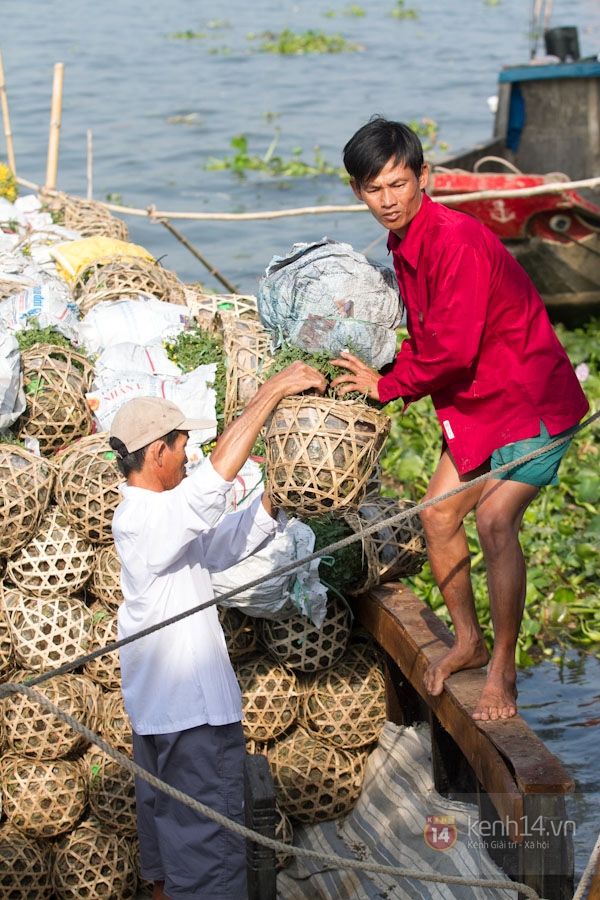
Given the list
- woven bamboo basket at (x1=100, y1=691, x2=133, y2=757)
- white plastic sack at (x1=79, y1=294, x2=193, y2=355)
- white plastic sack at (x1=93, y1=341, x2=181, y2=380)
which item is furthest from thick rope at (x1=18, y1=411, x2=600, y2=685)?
white plastic sack at (x1=79, y1=294, x2=193, y2=355)

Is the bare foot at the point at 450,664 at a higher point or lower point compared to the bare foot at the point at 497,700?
lower

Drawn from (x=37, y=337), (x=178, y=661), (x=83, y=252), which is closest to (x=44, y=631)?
(x=178, y=661)

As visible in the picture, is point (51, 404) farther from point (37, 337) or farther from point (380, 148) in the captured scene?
point (380, 148)

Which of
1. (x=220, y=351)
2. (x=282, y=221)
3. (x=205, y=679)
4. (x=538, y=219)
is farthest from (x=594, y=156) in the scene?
(x=205, y=679)

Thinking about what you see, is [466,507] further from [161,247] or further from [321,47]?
[321,47]

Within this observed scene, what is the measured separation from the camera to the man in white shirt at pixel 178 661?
291cm

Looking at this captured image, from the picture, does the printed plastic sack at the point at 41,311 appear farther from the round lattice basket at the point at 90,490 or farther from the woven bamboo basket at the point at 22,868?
the woven bamboo basket at the point at 22,868

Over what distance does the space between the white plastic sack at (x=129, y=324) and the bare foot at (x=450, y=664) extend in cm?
176

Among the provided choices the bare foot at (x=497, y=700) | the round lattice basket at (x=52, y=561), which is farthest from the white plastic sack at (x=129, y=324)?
the bare foot at (x=497, y=700)

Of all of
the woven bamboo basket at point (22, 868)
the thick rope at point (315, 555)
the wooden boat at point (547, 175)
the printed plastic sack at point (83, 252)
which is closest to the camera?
the thick rope at point (315, 555)

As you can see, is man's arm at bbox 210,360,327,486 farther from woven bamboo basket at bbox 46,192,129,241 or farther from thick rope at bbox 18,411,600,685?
woven bamboo basket at bbox 46,192,129,241

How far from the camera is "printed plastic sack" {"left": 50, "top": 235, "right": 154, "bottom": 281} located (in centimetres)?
515

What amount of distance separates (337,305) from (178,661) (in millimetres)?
1114

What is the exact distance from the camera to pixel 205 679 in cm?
303
